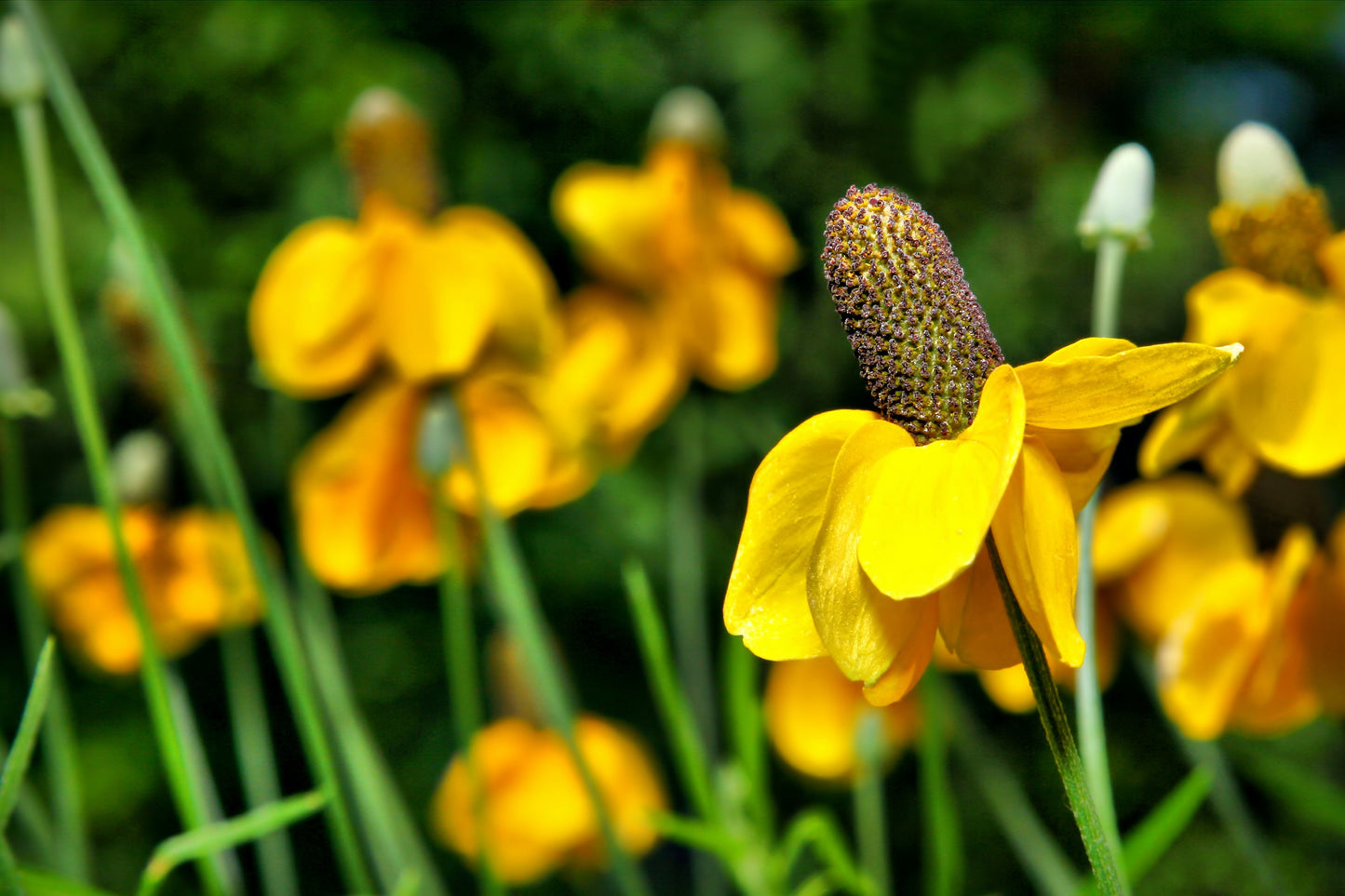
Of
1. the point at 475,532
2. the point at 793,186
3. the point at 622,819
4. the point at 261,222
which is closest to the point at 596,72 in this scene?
the point at 793,186

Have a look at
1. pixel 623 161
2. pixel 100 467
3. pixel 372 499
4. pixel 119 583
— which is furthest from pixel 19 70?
pixel 623 161

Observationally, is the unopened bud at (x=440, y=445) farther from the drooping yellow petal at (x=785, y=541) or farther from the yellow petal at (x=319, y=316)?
the drooping yellow petal at (x=785, y=541)

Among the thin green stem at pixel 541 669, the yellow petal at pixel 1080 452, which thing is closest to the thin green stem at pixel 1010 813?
the thin green stem at pixel 541 669

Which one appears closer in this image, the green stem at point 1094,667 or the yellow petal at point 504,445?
the green stem at point 1094,667

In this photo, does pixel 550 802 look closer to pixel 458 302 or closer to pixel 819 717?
pixel 819 717

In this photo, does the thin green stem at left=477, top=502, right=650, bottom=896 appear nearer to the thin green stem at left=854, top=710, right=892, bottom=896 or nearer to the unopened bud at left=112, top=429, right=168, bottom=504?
the thin green stem at left=854, top=710, right=892, bottom=896

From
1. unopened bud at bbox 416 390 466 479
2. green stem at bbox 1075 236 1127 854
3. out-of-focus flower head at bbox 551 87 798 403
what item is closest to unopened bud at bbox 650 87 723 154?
out-of-focus flower head at bbox 551 87 798 403
